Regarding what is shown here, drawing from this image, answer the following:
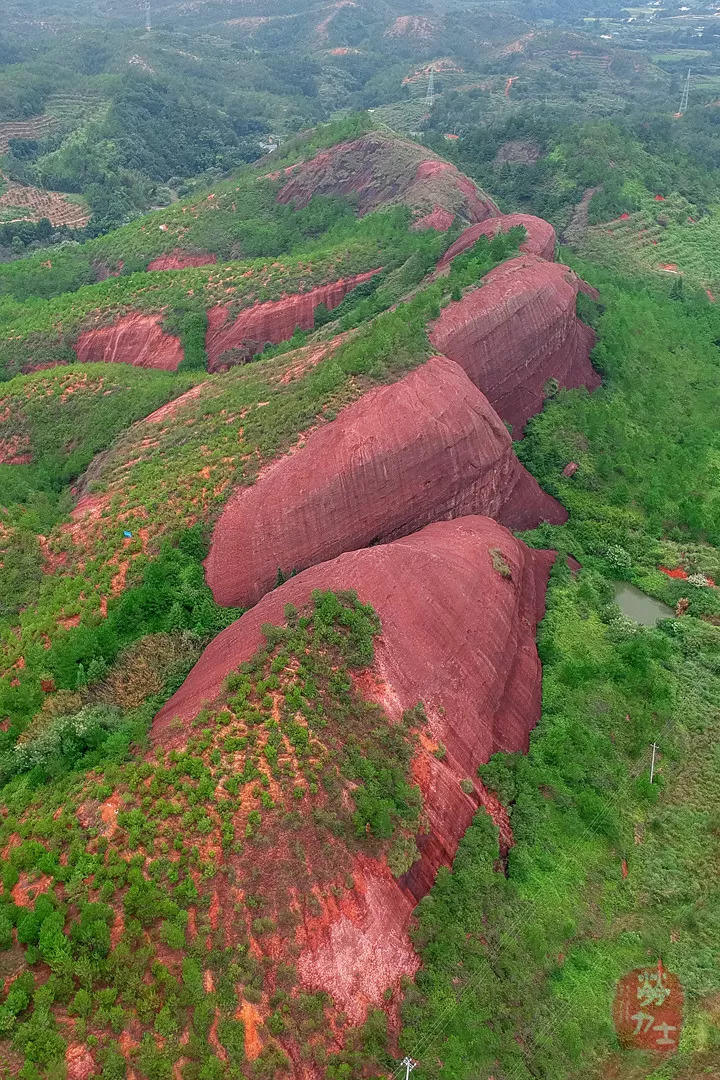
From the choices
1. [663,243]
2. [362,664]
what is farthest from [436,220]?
[362,664]

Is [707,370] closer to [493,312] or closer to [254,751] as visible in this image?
[493,312]

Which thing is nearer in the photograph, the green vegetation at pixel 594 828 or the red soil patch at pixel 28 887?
the red soil patch at pixel 28 887

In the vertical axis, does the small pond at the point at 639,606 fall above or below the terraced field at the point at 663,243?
below

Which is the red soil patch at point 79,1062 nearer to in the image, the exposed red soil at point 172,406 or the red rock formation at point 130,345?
the exposed red soil at point 172,406

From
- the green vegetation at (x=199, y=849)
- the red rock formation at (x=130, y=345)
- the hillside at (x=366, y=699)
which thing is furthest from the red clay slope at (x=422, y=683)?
the red rock formation at (x=130, y=345)

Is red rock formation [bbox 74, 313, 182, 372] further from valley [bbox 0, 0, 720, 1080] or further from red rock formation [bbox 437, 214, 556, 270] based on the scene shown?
red rock formation [bbox 437, 214, 556, 270]

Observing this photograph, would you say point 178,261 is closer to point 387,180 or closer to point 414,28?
point 387,180

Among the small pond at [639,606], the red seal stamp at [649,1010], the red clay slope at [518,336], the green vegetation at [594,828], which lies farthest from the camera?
the red clay slope at [518,336]
